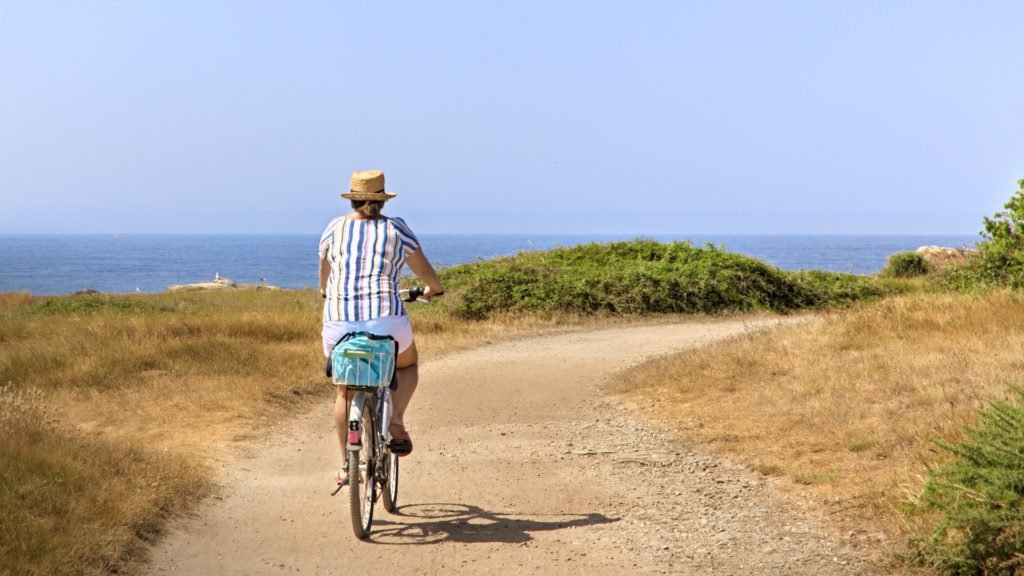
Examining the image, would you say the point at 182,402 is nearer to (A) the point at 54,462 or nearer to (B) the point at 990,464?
(A) the point at 54,462

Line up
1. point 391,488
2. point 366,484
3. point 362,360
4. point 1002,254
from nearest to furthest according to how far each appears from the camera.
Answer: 1. point 362,360
2. point 366,484
3. point 391,488
4. point 1002,254

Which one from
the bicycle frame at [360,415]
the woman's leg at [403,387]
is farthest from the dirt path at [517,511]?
the woman's leg at [403,387]

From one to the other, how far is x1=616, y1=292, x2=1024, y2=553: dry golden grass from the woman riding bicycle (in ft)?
10.4

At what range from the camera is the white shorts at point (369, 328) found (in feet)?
19.8

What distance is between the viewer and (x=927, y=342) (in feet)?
37.6

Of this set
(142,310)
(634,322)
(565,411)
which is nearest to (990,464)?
(565,411)

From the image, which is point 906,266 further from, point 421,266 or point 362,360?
point 362,360

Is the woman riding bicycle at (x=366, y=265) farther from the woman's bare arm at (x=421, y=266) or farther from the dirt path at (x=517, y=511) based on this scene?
the dirt path at (x=517, y=511)

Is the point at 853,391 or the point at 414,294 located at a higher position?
the point at 414,294

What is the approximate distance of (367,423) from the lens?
636cm

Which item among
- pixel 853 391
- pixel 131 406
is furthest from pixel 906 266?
pixel 131 406

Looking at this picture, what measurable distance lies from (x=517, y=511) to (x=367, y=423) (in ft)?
4.50

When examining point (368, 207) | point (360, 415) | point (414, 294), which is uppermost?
point (368, 207)

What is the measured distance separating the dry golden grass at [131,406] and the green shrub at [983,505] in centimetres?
458
